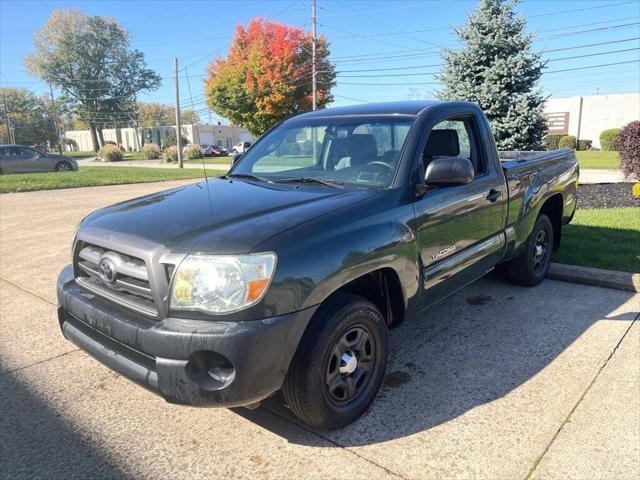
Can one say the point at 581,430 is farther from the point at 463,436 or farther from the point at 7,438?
the point at 7,438

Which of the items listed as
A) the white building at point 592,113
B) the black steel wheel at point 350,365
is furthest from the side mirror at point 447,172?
the white building at point 592,113

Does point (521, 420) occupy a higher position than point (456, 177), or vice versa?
point (456, 177)

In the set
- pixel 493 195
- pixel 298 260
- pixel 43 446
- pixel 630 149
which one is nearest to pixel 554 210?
pixel 493 195

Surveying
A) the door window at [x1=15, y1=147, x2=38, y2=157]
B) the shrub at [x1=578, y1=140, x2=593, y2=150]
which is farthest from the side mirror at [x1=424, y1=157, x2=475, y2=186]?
the shrub at [x1=578, y1=140, x2=593, y2=150]

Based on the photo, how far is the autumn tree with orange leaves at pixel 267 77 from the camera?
40188 millimetres

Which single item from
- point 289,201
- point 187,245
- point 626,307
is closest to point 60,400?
point 187,245

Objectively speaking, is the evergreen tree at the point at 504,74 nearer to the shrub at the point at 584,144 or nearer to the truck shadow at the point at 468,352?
the truck shadow at the point at 468,352

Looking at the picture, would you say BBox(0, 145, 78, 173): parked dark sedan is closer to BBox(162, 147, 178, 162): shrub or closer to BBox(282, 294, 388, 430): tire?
BBox(162, 147, 178, 162): shrub

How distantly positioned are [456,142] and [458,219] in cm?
82

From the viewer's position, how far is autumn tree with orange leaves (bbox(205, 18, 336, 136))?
40188mm

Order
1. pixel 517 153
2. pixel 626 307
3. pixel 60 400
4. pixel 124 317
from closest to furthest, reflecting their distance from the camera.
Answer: pixel 124 317 → pixel 60 400 → pixel 626 307 → pixel 517 153

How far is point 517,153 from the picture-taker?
5.95 m

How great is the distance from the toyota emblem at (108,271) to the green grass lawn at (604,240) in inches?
191

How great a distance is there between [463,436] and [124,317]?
191 centimetres
